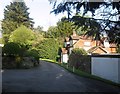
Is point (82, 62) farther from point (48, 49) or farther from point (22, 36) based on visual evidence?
point (48, 49)

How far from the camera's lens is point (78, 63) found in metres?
36.4

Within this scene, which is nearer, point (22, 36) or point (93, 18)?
point (93, 18)

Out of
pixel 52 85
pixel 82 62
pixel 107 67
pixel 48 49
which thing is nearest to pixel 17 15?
pixel 48 49

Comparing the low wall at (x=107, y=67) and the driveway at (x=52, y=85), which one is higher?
the low wall at (x=107, y=67)

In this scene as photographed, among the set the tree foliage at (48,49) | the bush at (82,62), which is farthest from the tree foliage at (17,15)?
the bush at (82,62)

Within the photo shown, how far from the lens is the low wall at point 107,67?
2092 cm

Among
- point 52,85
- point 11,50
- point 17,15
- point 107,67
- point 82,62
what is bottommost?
point 52,85

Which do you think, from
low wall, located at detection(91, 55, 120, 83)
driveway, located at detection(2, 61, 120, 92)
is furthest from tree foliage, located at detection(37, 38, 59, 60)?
driveway, located at detection(2, 61, 120, 92)

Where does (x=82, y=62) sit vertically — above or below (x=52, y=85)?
above

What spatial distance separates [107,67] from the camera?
76.3 feet

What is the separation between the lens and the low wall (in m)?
20.9

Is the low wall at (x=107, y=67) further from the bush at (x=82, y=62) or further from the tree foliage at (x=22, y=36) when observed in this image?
the tree foliage at (x=22, y=36)

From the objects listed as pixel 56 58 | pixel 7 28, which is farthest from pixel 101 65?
pixel 7 28

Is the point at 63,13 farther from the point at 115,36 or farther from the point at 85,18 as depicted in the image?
the point at 115,36
